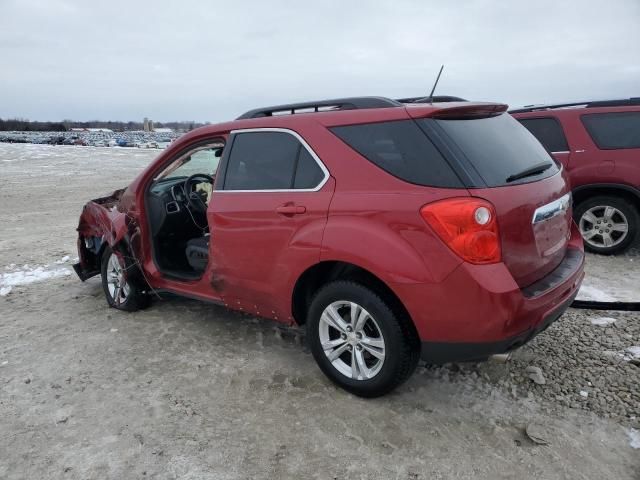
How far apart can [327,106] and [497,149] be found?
1.10m

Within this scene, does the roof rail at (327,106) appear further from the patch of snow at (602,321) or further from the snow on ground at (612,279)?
the snow on ground at (612,279)

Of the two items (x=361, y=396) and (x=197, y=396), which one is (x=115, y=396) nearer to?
(x=197, y=396)

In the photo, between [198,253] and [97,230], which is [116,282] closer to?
[97,230]

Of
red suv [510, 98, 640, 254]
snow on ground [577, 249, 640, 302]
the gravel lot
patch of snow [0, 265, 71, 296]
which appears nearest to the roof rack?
red suv [510, 98, 640, 254]

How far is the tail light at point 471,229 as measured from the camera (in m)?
2.54

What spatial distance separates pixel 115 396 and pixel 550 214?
9.53ft

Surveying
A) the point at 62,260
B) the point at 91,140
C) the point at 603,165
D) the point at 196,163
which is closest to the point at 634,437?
the point at 196,163

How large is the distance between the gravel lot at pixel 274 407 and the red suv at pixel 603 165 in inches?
92.4

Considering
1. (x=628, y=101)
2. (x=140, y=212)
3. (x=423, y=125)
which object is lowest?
(x=140, y=212)

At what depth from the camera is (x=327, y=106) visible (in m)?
3.33

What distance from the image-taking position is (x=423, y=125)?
2.80 metres

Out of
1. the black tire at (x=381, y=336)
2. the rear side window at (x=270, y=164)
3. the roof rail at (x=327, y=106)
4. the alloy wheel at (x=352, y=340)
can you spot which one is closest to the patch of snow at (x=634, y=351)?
the black tire at (x=381, y=336)

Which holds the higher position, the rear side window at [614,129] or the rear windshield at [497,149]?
the rear side window at [614,129]

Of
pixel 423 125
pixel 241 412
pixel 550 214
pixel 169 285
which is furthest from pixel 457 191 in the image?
pixel 169 285
